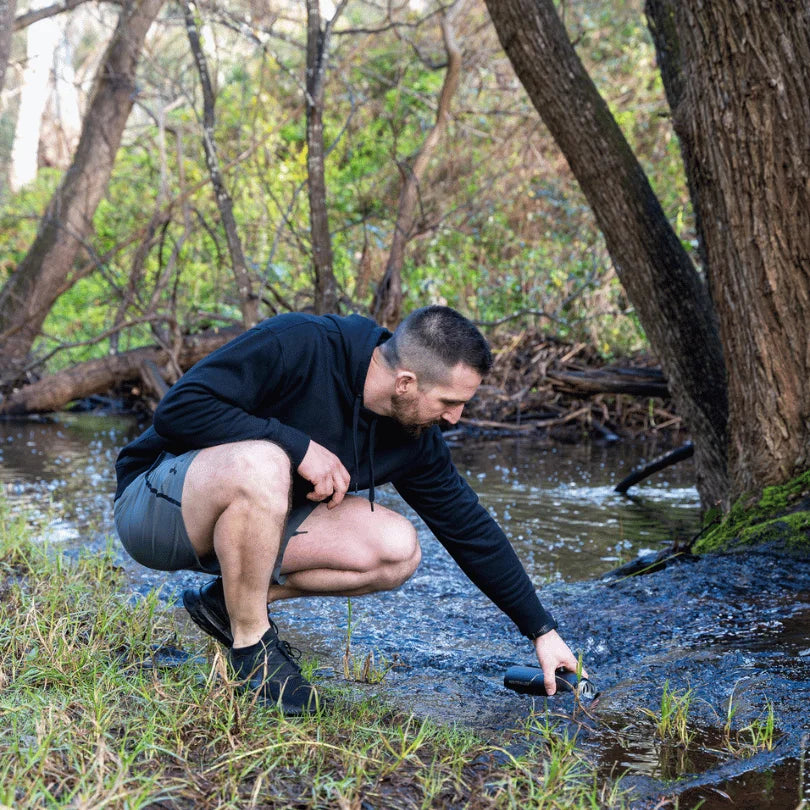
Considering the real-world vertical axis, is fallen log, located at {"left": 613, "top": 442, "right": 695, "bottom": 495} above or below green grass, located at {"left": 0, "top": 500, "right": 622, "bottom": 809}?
below

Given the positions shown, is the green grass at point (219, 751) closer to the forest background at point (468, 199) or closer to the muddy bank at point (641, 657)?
the muddy bank at point (641, 657)

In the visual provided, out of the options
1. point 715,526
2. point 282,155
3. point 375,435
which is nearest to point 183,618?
point 375,435

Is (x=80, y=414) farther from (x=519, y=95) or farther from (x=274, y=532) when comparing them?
(x=274, y=532)

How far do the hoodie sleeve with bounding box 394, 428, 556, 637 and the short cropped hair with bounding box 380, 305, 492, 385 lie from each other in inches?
15.3

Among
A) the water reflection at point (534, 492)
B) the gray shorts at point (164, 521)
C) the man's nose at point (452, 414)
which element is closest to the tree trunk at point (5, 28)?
the water reflection at point (534, 492)

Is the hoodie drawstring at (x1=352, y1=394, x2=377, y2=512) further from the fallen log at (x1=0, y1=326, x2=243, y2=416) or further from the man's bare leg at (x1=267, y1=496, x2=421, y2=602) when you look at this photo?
the fallen log at (x1=0, y1=326, x2=243, y2=416)

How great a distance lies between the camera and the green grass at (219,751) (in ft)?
8.10

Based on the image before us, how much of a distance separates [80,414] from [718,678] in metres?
12.0

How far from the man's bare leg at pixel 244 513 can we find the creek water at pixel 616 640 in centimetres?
65

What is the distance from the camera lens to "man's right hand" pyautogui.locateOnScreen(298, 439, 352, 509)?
342cm

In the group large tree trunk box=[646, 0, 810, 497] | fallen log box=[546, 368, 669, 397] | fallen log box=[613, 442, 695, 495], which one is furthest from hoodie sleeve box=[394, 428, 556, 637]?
fallen log box=[546, 368, 669, 397]

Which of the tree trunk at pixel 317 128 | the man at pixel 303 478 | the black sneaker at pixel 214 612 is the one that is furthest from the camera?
the tree trunk at pixel 317 128

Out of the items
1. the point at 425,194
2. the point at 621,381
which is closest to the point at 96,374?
the point at 425,194

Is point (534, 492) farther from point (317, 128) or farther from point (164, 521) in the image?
point (164, 521)
